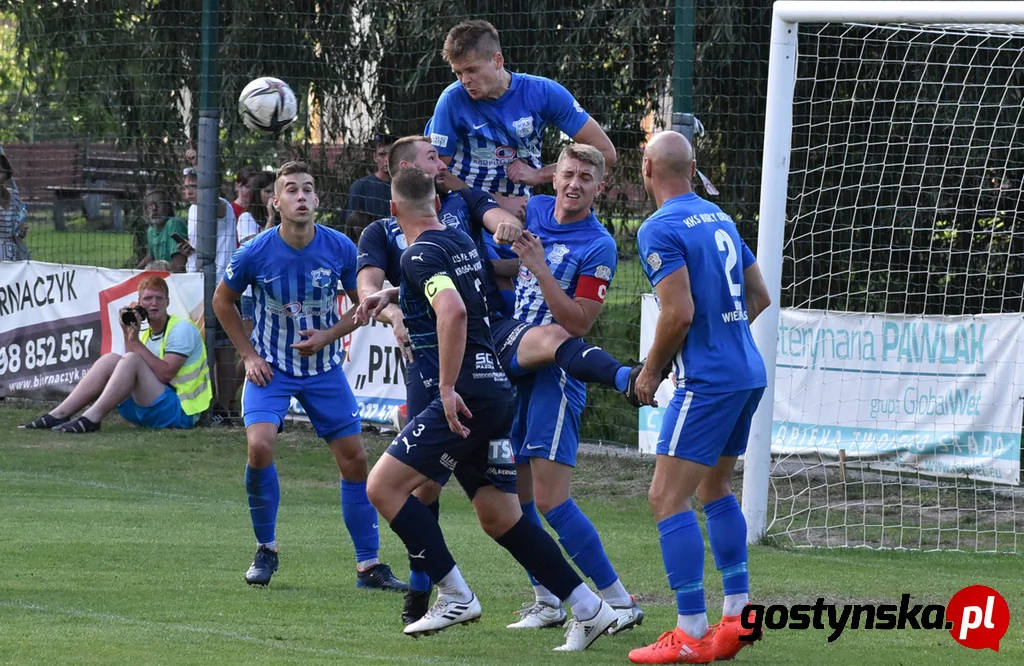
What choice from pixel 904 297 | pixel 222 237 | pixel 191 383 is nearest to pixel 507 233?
pixel 904 297

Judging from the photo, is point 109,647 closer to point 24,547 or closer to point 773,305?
point 24,547

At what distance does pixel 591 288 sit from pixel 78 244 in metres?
11.2

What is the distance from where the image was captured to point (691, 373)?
590cm

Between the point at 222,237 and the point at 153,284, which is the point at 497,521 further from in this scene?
the point at 222,237

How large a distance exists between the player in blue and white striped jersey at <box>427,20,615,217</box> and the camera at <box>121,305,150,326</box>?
6654 millimetres

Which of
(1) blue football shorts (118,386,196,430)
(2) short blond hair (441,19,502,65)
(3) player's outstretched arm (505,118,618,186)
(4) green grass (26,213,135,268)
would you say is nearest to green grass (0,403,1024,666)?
(1) blue football shorts (118,386,196,430)

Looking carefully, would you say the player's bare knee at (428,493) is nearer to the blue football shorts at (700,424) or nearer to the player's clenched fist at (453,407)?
the player's clenched fist at (453,407)

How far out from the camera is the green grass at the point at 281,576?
19.2 feet

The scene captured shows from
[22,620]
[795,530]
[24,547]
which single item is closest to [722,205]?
[795,530]

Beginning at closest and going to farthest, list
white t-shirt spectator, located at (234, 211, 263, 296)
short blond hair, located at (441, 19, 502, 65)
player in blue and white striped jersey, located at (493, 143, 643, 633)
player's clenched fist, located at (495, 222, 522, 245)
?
player's clenched fist, located at (495, 222, 522, 245) < player in blue and white striped jersey, located at (493, 143, 643, 633) < short blond hair, located at (441, 19, 502, 65) < white t-shirt spectator, located at (234, 211, 263, 296)

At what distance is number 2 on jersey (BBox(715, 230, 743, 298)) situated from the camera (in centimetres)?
592

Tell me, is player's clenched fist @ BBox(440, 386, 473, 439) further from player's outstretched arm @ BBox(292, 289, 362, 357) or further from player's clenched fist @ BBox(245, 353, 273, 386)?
player's clenched fist @ BBox(245, 353, 273, 386)

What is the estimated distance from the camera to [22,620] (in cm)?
610

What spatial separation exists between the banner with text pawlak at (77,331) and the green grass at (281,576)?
3.79ft
